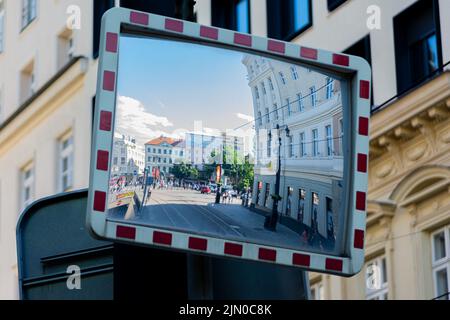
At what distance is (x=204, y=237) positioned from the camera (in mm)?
6199

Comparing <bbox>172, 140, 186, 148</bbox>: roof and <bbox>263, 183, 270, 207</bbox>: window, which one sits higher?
<bbox>172, 140, 186, 148</bbox>: roof

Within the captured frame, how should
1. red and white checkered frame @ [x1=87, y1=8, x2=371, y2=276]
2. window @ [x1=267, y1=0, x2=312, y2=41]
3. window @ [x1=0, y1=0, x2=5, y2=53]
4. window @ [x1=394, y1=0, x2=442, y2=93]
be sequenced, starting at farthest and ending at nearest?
1. window @ [x1=0, y1=0, x2=5, y2=53]
2. window @ [x1=267, y1=0, x2=312, y2=41]
3. window @ [x1=394, y1=0, x2=442, y2=93]
4. red and white checkered frame @ [x1=87, y1=8, x2=371, y2=276]

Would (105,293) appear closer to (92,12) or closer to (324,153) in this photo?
(324,153)

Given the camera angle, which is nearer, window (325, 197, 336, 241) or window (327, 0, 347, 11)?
window (325, 197, 336, 241)

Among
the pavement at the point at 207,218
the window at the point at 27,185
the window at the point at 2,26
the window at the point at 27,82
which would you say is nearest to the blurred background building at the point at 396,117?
the window at the point at 27,185

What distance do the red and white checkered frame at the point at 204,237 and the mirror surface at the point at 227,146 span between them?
2.0 inches

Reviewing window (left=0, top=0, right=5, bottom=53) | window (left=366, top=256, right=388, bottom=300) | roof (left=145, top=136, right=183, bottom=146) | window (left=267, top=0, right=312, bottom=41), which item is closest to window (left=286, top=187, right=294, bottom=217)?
roof (left=145, top=136, right=183, bottom=146)

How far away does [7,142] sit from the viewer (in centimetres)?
3155

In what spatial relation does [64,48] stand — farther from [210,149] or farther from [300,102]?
[210,149]

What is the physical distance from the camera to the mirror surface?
20.9ft

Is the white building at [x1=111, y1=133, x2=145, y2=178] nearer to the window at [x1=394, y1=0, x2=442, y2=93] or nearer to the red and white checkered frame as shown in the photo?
the red and white checkered frame

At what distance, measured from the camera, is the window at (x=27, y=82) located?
3091 centimetres

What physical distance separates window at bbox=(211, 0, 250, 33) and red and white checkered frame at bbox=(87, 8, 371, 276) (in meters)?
15.2

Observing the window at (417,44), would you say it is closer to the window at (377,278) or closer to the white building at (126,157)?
the window at (377,278)
